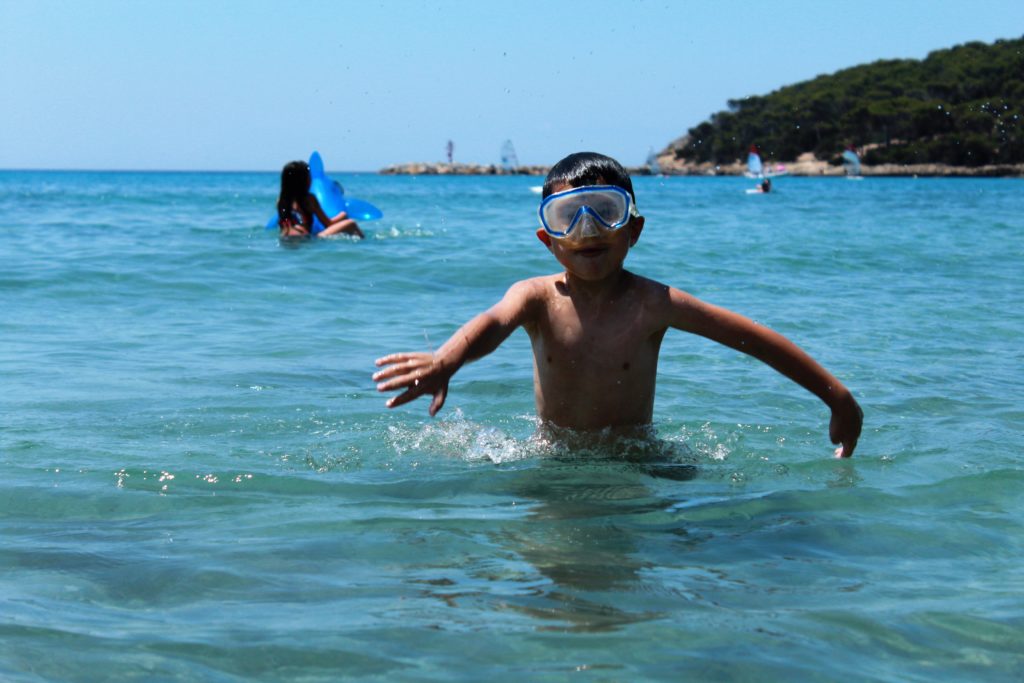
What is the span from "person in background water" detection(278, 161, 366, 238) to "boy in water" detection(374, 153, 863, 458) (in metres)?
10.5

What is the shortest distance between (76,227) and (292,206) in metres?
5.01

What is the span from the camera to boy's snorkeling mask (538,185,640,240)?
3.56 meters

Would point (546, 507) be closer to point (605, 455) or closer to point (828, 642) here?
point (605, 455)

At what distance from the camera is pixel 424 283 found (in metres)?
10.4

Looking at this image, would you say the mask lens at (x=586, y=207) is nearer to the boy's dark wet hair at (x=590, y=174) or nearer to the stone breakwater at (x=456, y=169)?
the boy's dark wet hair at (x=590, y=174)

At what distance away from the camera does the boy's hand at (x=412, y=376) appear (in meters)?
3.04

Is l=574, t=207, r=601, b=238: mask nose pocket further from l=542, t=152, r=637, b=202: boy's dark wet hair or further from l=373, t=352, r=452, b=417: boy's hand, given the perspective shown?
l=373, t=352, r=452, b=417: boy's hand

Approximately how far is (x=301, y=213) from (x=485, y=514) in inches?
454

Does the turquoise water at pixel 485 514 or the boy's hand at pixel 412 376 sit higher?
the boy's hand at pixel 412 376

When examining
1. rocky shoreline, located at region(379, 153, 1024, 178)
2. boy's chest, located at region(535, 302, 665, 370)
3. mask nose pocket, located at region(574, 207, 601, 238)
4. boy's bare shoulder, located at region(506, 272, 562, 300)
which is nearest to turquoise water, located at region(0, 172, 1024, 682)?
boy's chest, located at region(535, 302, 665, 370)

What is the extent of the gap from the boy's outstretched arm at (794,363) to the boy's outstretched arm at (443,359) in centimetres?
64

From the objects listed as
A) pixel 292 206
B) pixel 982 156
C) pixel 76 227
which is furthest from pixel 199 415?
pixel 982 156

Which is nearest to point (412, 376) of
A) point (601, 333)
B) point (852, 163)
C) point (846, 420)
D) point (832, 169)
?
point (601, 333)

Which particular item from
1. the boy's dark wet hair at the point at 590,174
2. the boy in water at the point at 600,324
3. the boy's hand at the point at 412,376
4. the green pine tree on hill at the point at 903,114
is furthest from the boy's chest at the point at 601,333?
the green pine tree on hill at the point at 903,114
